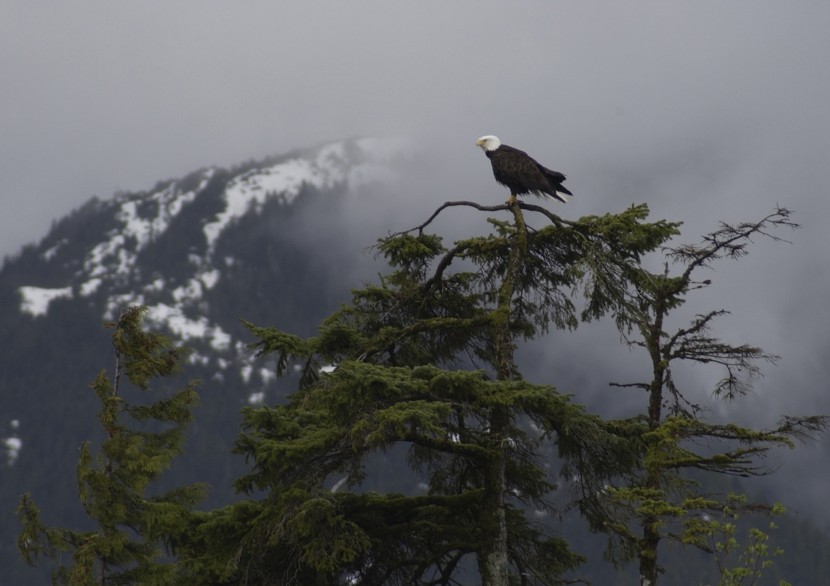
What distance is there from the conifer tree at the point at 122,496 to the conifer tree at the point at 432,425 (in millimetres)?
3009

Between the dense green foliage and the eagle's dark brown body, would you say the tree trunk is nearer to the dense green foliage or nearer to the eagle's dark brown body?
the dense green foliage

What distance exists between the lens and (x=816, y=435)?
1291 cm

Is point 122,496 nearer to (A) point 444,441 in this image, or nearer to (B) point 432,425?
(A) point 444,441

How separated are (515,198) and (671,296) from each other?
365 centimetres

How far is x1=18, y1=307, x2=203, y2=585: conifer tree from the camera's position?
56.0ft

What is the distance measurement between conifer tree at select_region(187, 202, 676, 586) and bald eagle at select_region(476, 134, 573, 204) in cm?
51

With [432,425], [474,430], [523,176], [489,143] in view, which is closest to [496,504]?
[474,430]

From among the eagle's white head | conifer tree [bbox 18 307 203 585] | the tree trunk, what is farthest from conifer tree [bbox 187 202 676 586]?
conifer tree [bbox 18 307 203 585]

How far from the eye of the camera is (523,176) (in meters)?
16.7

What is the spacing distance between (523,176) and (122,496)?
914cm

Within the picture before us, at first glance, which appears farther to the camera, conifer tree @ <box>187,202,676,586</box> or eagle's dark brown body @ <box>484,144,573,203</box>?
eagle's dark brown body @ <box>484,144,573,203</box>

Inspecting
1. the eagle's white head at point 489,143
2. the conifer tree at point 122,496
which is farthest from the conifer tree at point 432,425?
the conifer tree at point 122,496

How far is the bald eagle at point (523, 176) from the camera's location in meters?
16.6

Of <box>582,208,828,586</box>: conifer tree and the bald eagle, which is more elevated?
the bald eagle
